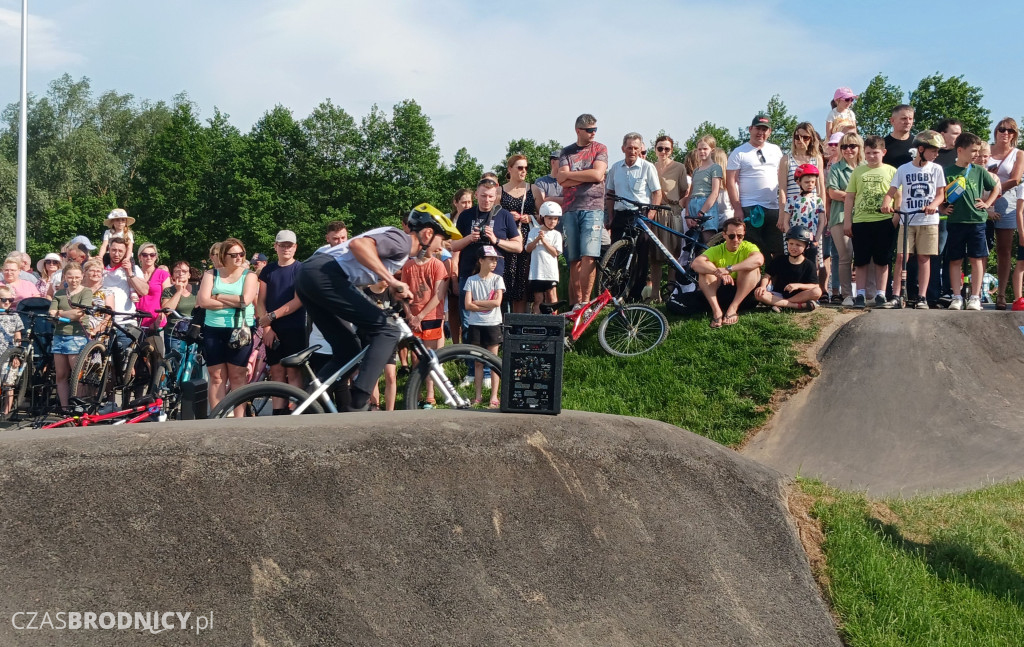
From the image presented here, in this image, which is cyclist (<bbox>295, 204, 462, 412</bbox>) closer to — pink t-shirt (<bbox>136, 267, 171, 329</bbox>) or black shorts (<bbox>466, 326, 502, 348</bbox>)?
black shorts (<bbox>466, 326, 502, 348</bbox>)

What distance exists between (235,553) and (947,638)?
11.5 feet

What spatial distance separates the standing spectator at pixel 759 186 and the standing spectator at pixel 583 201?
60.7 inches

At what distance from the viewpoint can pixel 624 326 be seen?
9.84m

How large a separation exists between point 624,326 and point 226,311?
4208mm

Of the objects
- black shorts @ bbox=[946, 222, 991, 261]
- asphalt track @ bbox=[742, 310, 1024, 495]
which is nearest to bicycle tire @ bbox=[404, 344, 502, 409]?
asphalt track @ bbox=[742, 310, 1024, 495]

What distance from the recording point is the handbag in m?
7.92


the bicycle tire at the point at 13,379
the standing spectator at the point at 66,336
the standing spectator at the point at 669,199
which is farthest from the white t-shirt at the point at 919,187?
the bicycle tire at the point at 13,379

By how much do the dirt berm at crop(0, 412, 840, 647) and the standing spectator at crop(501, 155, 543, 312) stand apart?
17.6 feet

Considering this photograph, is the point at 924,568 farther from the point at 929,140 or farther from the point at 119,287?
the point at 119,287

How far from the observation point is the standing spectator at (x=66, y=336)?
9.09 meters

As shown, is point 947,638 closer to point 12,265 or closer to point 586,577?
point 586,577

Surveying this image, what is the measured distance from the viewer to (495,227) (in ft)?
32.2

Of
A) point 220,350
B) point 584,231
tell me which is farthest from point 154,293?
point 584,231

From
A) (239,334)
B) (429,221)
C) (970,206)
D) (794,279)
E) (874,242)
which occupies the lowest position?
(239,334)
